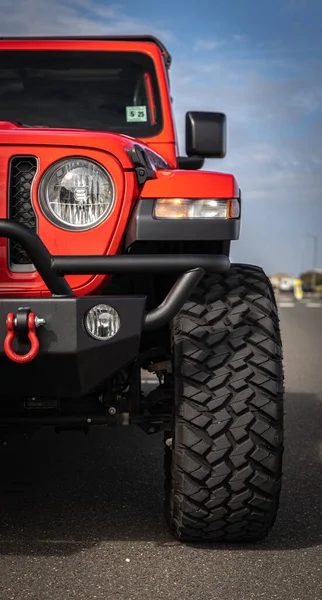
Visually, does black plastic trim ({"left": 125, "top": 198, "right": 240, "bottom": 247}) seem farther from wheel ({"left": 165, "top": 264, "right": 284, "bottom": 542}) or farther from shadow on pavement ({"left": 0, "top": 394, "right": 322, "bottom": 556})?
shadow on pavement ({"left": 0, "top": 394, "right": 322, "bottom": 556})

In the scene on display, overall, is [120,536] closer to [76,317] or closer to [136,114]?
[76,317]

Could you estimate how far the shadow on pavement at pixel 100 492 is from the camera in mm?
3861

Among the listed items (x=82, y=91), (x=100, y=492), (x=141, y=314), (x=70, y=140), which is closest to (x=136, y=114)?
(x=82, y=91)

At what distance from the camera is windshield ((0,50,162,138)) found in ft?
17.2

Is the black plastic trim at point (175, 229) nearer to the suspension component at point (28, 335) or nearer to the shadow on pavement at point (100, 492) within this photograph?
the suspension component at point (28, 335)

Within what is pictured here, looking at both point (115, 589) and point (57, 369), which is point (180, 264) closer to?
point (57, 369)

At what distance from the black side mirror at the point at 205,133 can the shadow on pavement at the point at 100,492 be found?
5.63ft

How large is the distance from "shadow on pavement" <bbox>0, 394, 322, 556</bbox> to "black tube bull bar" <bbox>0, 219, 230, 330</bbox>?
102 cm

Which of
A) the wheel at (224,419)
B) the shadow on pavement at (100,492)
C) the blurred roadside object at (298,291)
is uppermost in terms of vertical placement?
the wheel at (224,419)

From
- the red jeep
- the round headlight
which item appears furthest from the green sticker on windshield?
the round headlight

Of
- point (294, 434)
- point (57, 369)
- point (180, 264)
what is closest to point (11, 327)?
point (57, 369)

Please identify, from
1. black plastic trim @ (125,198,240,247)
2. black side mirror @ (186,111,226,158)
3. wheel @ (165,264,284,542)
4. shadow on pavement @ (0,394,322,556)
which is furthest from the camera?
black side mirror @ (186,111,226,158)

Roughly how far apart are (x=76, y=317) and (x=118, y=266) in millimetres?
229

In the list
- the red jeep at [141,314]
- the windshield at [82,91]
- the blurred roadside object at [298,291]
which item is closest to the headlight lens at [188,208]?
the red jeep at [141,314]
